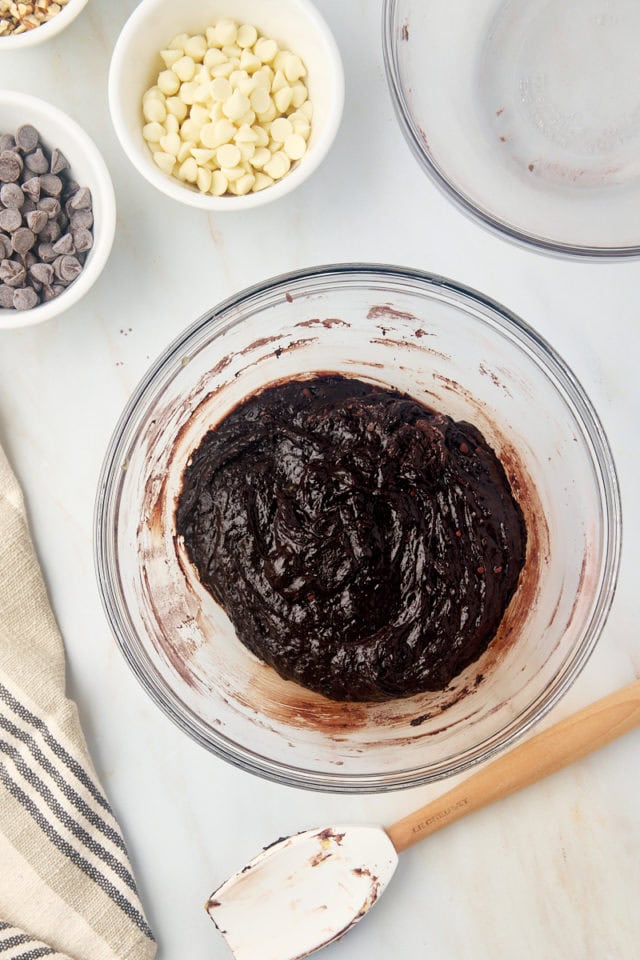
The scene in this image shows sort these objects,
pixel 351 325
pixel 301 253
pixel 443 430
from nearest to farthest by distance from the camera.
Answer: pixel 443 430 < pixel 351 325 < pixel 301 253

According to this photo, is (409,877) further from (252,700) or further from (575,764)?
(252,700)

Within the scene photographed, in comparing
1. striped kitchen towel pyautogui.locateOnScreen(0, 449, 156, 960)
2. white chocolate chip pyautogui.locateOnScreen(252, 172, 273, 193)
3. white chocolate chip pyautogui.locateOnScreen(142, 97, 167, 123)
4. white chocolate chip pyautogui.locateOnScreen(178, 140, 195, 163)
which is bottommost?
striped kitchen towel pyautogui.locateOnScreen(0, 449, 156, 960)

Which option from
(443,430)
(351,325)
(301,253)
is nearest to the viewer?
(443,430)

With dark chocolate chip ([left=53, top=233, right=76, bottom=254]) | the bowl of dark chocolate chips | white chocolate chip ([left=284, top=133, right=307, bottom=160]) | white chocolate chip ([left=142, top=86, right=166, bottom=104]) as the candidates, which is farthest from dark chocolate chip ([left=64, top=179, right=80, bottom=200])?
white chocolate chip ([left=284, top=133, right=307, bottom=160])

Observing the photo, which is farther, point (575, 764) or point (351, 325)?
point (575, 764)

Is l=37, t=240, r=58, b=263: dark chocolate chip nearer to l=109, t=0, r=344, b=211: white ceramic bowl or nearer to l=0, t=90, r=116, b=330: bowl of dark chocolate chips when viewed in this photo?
l=0, t=90, r=116, b=330: bowl of dark chocolate chips

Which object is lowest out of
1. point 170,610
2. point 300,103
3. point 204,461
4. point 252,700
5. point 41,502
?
point 252,700

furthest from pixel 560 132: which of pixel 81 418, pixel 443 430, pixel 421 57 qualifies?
pixel 81 418

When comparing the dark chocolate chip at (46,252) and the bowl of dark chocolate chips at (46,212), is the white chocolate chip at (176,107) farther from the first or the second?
the dark chocolate chip at (46,252)
